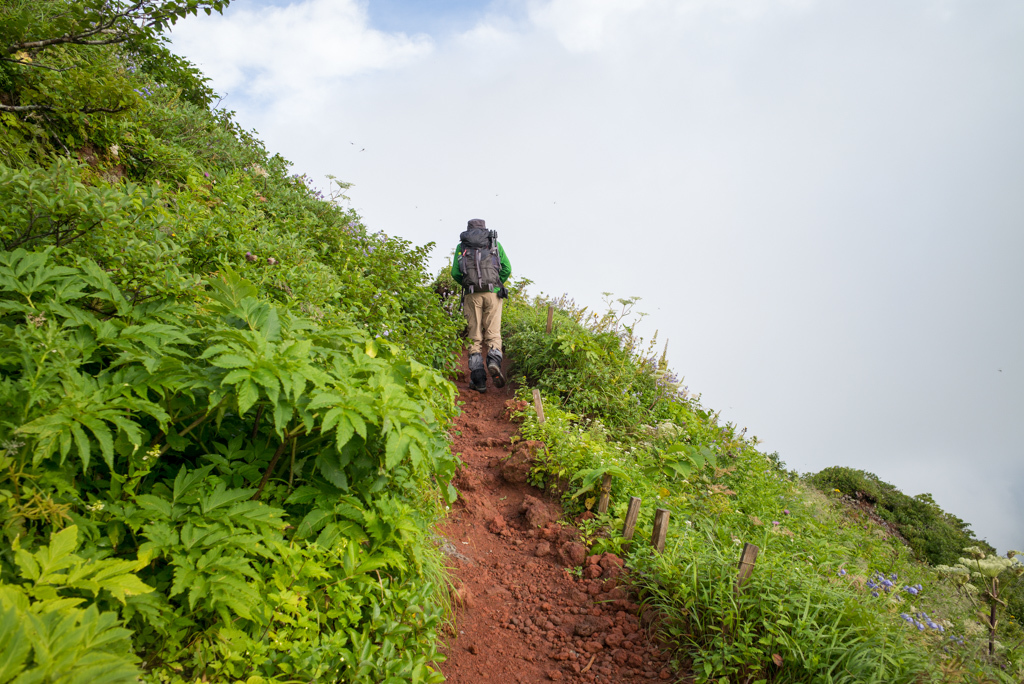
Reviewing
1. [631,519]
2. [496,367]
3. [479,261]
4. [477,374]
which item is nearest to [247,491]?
[631,519]

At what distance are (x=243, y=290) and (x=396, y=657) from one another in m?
2.30

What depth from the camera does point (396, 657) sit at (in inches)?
128

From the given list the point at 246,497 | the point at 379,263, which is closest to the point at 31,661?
the point at 246,497

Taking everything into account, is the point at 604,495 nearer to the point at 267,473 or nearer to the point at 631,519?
the point at 631,519

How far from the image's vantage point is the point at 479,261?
9.60 meters

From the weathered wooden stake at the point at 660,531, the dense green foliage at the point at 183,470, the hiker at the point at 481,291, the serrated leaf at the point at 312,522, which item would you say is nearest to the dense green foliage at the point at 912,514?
the hiker at the point at 481,291

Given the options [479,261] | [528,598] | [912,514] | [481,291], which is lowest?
[528,598]

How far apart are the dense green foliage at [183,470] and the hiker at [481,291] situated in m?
5.07

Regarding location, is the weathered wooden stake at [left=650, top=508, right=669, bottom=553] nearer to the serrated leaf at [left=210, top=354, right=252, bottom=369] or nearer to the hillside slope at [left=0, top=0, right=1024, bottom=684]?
the hillside slope at [left=0, top=0, right=1024, bottom=684]

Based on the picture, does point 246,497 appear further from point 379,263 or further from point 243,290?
point 379,263

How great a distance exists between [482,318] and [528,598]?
605 centimetres

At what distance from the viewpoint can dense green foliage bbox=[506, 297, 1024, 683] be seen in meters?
3.69

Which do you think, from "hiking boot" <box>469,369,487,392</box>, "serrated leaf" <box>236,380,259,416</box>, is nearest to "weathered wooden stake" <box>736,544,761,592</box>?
"serrated leaf" <box>236,380,259,416</box>

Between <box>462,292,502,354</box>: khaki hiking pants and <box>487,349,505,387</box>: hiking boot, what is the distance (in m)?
0.17
